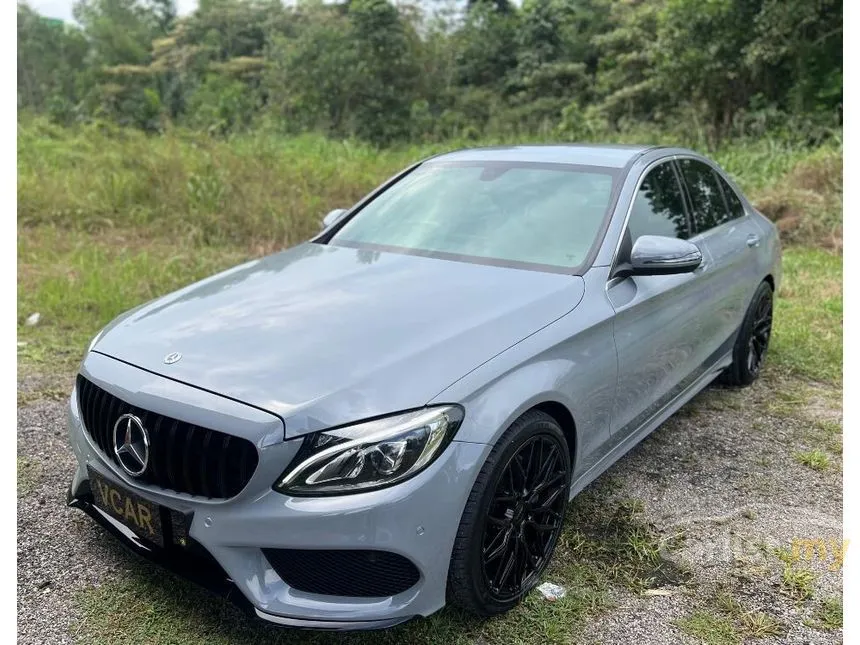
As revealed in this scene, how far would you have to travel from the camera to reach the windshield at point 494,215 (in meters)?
3.12

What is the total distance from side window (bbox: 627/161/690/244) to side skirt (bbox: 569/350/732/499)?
0.85 metres

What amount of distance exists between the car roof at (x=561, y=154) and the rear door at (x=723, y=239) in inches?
18.4

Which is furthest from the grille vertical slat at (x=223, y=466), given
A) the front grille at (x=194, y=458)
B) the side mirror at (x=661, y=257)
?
the side mirror at (x=661, y=257)

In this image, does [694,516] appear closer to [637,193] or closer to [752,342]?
[637,193]

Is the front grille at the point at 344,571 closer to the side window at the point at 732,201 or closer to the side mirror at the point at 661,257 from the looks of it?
the side mirror at the point at 661,257

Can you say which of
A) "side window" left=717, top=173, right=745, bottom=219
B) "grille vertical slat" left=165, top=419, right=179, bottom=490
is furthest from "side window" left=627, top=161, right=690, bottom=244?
"grille vertical slat" left=165, top=419, right=179, bottom=490

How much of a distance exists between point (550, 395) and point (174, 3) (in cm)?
3732

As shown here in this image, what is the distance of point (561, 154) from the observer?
3.66 metres

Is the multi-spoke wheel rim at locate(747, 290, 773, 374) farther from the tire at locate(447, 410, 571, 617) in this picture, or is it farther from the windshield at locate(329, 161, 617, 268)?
the tire at locate(447, 410, 571, 617)

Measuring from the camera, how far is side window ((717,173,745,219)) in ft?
14.5

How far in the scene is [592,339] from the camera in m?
2.69

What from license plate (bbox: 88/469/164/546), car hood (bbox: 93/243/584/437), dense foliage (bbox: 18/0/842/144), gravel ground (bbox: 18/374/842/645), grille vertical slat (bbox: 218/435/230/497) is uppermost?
dense foliage (bbox: 18/0/842/144)

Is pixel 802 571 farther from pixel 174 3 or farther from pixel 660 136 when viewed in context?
pixel 174 3

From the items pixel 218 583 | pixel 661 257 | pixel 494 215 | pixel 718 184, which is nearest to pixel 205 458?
pixel 218 583
